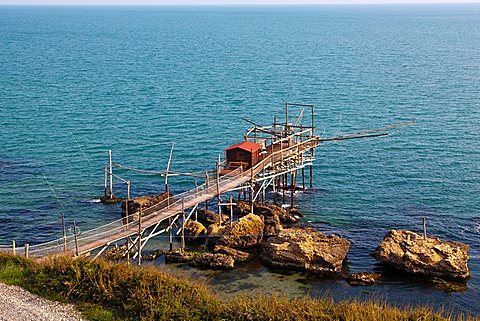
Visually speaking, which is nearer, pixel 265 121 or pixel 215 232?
pixel 215 232

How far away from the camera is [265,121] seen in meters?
76.9

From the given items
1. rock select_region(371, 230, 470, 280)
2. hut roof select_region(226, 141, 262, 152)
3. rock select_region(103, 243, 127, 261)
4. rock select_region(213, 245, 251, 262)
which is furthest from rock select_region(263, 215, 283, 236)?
rock select_region(103, 243, 127, 261)

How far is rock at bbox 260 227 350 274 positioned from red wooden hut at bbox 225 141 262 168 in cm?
899

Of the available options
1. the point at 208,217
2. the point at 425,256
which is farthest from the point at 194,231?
the point at 425,256

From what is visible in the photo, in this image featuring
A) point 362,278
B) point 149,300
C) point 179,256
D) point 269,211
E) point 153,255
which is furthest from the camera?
point 269,211

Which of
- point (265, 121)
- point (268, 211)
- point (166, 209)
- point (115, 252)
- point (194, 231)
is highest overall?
point (265, 121)

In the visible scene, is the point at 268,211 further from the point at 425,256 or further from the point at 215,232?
the point at 425,256

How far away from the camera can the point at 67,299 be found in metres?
30.3

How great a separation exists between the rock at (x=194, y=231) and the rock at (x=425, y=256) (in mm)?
13180

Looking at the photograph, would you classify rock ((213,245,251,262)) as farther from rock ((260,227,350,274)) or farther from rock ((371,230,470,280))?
rock ((371,230,470,280))

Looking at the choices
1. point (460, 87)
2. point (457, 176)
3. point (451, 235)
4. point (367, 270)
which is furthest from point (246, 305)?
point (460, 87)

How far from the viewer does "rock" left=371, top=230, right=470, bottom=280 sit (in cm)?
3941

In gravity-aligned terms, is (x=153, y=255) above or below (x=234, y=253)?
below

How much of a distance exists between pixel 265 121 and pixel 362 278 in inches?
1569
